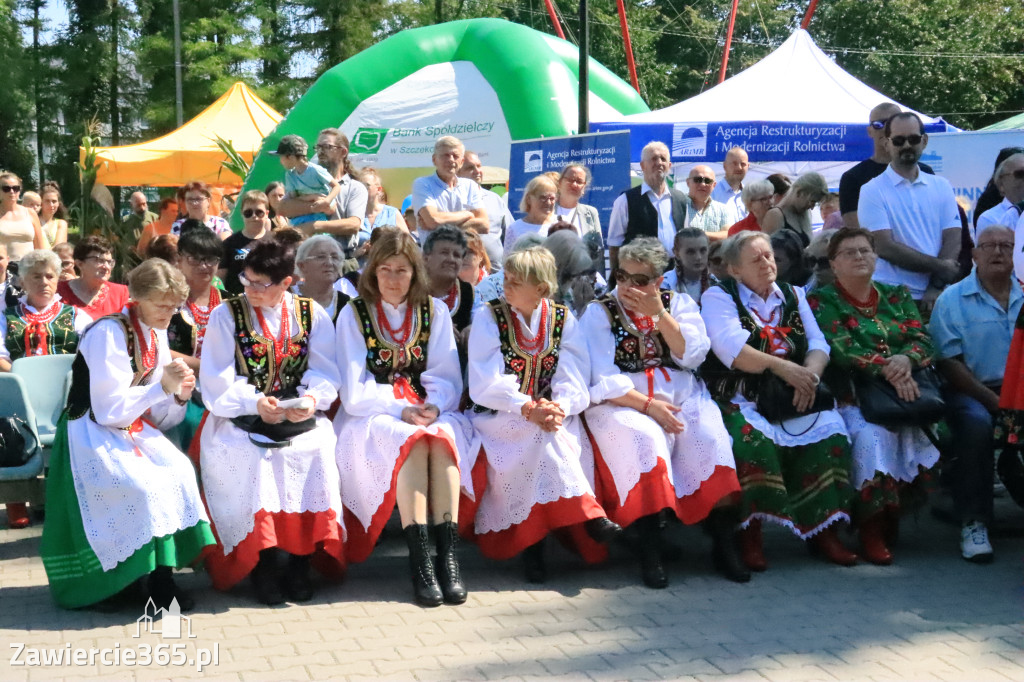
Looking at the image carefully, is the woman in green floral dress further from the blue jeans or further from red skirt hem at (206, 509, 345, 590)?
red skirt hem at (206, 509, 345, 590)

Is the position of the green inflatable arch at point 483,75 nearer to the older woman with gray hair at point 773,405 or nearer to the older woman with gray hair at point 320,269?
the older woman with gray hair at point 320,269

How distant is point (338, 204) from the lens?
792cm

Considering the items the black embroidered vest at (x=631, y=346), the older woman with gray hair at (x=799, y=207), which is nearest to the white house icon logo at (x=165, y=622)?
the black embroidered vest at (x=631, y=346)

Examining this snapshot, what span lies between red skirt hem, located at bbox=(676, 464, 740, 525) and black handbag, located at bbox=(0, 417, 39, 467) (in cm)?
298

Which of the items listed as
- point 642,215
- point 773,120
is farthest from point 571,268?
point 773,120

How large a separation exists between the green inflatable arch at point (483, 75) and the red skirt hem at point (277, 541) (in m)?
9.97

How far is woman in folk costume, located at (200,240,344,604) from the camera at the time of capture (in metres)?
4.91

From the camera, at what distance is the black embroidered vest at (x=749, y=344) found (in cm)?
557

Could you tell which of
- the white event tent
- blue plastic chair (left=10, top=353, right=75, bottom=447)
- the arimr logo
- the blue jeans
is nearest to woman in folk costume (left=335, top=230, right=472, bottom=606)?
blue plastic chair (left=10, top=353, right=75, bottom=447)

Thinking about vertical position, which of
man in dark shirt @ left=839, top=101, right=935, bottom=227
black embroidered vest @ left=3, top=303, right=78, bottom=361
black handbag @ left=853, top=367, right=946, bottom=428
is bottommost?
black handbag @ left=853, top=367, right=946, bottom=428

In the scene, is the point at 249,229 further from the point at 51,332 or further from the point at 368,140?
the point at 368,140

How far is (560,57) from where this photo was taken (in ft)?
50.9

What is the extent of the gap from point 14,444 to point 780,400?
11.5 feet

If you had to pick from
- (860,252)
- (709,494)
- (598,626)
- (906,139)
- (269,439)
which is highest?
(906,139)
